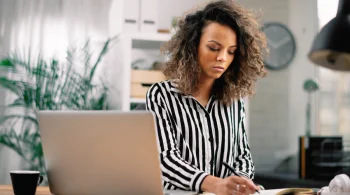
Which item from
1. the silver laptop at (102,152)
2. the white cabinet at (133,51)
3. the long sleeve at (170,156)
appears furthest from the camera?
the white cabinet at (133,51)

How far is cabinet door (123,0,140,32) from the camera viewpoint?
4543 millimetres

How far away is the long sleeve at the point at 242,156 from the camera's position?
2308 millimetres

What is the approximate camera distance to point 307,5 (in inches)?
214

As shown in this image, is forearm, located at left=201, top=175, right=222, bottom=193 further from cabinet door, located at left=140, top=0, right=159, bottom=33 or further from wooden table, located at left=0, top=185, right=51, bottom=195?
cabinet door, located at left=140, top=0, right=159, bottom=33

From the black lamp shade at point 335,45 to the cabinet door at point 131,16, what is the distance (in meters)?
2.91

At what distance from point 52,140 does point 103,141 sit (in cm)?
21

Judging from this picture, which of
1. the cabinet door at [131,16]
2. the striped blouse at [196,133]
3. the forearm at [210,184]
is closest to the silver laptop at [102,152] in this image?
the forearm at [210,184]

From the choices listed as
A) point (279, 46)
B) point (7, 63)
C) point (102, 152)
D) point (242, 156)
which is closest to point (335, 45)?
point (102, 152)

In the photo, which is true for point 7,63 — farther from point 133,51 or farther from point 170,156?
point 170,156

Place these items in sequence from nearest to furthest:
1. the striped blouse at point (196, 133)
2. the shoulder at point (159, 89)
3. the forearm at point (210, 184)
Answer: the forearm at point (210, 184) → the striped blouse at point (196, 133) → the shoulder at point (159, 89)

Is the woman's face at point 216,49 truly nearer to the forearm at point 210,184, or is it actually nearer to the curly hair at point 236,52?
the curly hair at point 236,52

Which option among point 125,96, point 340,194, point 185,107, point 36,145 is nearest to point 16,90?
point 36,145

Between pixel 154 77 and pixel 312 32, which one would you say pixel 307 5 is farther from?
pixel 154 77

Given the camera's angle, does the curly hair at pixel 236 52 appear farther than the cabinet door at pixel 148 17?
No
